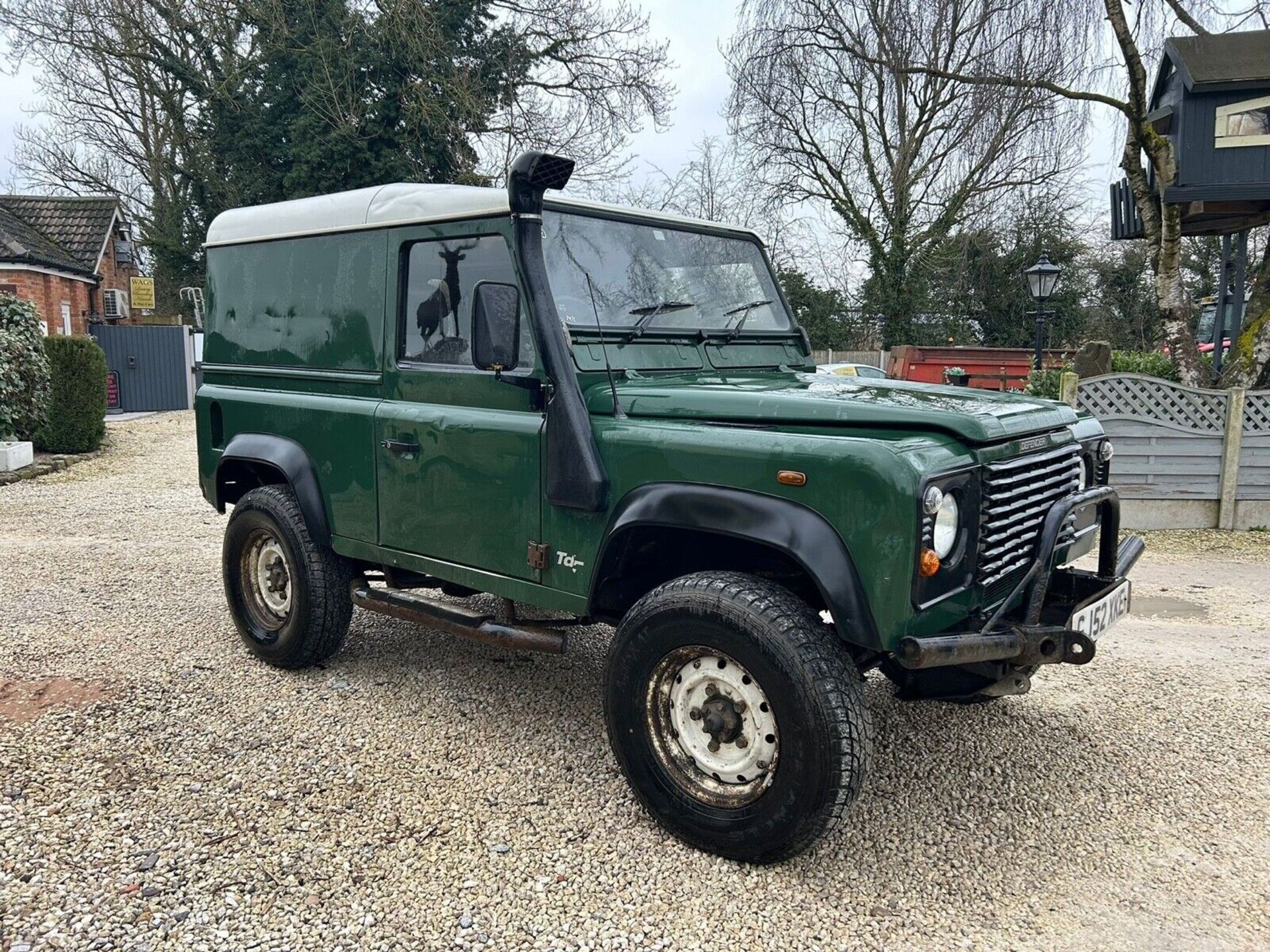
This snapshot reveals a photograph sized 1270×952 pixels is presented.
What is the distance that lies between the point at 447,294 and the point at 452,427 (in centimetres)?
55

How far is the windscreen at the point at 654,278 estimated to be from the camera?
140 inches

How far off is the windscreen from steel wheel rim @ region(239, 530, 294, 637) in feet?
7.22

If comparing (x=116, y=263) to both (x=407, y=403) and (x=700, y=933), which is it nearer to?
(x=407, y=403)

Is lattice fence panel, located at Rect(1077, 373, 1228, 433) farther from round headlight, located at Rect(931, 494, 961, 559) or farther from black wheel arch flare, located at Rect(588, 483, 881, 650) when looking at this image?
black wheel arch flare, located at Rect(588, 483, 881, 650)

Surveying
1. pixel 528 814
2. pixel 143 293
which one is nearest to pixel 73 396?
pixel 528 814

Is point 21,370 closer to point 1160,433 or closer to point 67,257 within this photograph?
point 1160,433

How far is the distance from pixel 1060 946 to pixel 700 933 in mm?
1025

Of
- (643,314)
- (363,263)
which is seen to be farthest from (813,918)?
(363,263)

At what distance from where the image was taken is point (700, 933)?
8.73ft

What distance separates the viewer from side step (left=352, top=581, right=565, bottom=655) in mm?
3617

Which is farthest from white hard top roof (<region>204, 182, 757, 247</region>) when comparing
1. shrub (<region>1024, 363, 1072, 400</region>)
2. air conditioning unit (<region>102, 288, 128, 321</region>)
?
air conditioning unit (<region>102, 288, 128, 321</region>)

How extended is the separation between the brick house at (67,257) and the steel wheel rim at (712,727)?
832 inches

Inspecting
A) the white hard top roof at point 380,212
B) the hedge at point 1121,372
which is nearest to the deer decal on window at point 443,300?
the white hard top roof at point 380,212

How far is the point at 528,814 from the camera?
332 centimetres
